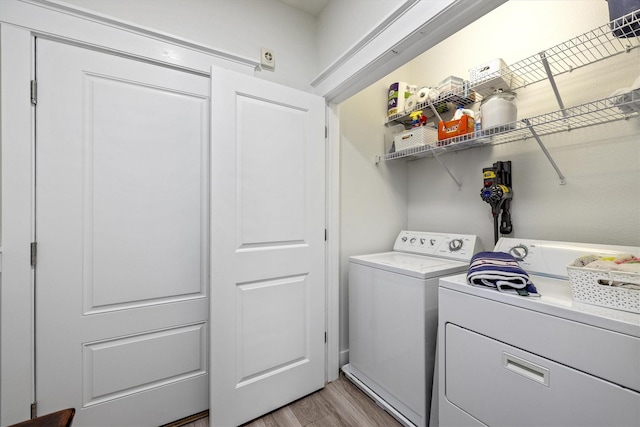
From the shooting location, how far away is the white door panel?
1.45 meters

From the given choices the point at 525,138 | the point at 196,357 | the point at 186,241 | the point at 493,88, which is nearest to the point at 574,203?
the point at 525,138

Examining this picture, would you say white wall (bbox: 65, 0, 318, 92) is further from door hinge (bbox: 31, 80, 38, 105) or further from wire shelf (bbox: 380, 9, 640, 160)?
wire shelf (bbox: 380, 9, 640, 160)

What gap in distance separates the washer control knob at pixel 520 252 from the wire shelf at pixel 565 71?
58 centimetres

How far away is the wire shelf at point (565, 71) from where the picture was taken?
1059 millimetres

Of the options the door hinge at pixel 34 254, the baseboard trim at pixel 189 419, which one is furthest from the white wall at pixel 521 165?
the door hinge at pixel 34 254

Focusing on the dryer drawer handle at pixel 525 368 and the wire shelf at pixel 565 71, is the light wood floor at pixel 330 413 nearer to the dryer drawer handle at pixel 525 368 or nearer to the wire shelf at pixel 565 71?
the dryer drawer handle at pixel 525 368

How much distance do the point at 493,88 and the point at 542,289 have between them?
3.86ft

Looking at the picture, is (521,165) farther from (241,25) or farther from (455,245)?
(241,25)

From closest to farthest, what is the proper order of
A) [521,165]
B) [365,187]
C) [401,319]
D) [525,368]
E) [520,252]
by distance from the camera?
[525,368], [520,252], [401,319], [521,165], [365,187]

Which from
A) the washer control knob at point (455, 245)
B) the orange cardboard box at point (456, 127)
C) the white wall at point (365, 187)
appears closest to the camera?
the orange cardboard box at point (456, 127)


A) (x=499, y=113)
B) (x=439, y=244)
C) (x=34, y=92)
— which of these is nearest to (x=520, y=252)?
(x=439, y=244)

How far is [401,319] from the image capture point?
59.9 inches

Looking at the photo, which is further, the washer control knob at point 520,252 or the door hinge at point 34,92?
the washer control knob at point 520,252

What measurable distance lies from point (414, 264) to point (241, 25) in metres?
1.87
